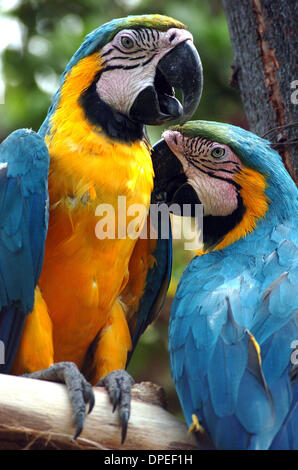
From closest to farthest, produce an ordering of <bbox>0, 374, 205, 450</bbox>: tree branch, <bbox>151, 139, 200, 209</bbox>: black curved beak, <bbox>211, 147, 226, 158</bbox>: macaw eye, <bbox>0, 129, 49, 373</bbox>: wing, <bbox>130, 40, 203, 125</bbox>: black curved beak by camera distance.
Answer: <bbox>0, 374, 205, 450</bbox>: tree branch → <bbox>0, 129, 49, 373</bbox>: wing → <bbox>130, 40, 203, 125</bbox>: black curved beak → <bbox>211, 147, 226, 158</bbox>: macaw eye → <bbox>151, 139, 200, 209</bbox>: black curved beak

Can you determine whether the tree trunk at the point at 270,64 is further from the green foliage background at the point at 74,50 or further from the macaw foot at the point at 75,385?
the green foliage background at the point at 74,50

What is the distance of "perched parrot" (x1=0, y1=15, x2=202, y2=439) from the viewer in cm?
276

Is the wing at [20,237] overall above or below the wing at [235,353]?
above

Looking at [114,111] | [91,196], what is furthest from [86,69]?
[91,196]

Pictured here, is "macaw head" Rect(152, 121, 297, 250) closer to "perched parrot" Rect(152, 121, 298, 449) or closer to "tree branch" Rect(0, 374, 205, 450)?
"perched parrot" Rect(152, 121, 298, 449)

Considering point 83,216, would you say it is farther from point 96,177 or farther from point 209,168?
point 209,168

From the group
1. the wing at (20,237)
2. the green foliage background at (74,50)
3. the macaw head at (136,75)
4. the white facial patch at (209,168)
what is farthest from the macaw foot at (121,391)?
the green foliage background at (74,50)

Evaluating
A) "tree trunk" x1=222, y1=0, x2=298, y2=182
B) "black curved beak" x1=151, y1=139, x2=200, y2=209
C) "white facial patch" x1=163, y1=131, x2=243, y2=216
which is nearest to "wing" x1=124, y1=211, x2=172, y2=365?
"black curved beak" x1=151, y1=139, x2=200, y2=209

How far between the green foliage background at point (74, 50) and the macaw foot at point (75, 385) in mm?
3292

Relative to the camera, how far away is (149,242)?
322 cm

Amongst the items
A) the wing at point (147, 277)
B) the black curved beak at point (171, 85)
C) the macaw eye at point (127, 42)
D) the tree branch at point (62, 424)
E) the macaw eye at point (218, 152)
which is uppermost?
the macaw eye at point (127, 42)

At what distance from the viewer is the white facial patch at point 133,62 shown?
2.90 meters

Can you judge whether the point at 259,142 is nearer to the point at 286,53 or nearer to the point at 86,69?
the point at 286,53

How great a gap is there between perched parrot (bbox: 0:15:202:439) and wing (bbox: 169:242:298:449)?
44 centimetres
